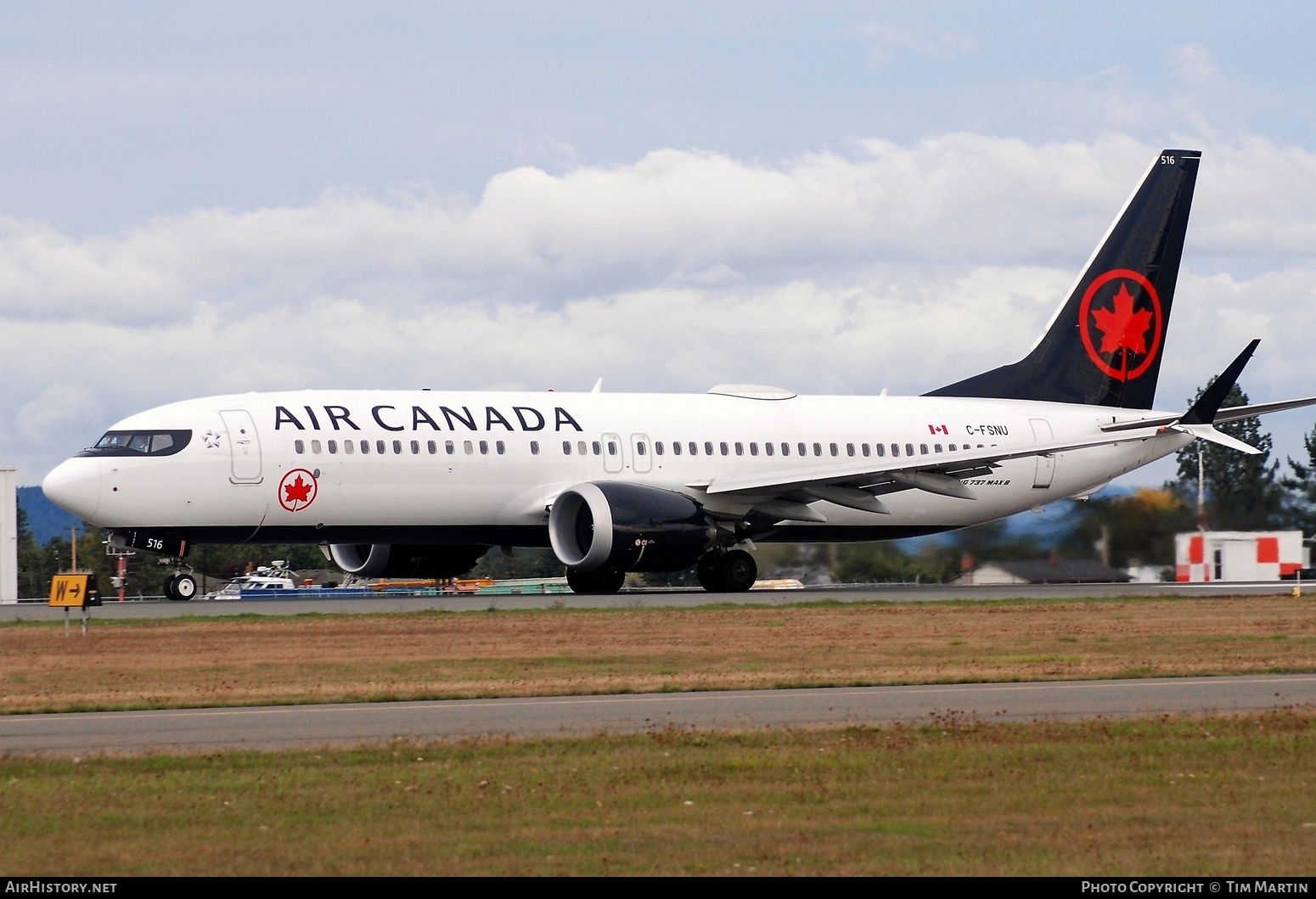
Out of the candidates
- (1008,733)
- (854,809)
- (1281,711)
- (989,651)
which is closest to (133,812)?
(854,809)

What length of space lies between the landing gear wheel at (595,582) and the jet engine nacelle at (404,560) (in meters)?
2.08

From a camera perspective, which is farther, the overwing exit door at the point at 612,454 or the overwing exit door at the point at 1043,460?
the overwing exit door at the point at 1043,460

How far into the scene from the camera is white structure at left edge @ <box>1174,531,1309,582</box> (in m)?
38.9

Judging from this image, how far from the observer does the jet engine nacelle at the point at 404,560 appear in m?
36.8

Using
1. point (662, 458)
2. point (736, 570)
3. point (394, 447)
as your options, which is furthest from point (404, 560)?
point (736, 570)

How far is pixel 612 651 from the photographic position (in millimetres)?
22109

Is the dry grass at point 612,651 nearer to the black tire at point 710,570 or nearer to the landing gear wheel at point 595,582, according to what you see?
the black tire at point 710,570

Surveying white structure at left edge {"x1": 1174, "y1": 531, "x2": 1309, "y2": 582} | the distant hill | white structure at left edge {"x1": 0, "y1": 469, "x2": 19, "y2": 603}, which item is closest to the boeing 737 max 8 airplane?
white structure at left edge {"x1": 1174, "y1": 531, "x2": 1309, "y2": 582}

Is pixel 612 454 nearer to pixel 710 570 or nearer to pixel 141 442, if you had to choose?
pixel 710 570

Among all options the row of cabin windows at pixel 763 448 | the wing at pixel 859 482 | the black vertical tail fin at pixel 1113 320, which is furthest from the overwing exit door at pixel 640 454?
the black vertical tail fin at pixel 1113 320

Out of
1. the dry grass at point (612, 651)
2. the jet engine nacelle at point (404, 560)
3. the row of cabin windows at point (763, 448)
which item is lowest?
the dry grass at point (612, 651)

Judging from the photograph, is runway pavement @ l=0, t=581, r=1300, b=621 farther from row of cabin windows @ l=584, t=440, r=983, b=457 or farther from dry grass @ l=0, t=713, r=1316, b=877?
dry grass @ l=0, t=713, r=1316, b=877

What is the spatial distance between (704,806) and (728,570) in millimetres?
25265

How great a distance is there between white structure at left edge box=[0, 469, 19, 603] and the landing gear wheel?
18.8 metres
